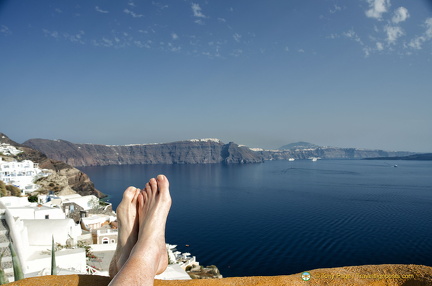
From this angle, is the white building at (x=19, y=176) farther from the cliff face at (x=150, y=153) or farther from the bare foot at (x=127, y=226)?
the cliff face at (x=150, y=153)

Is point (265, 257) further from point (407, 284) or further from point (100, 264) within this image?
point (407, 284)

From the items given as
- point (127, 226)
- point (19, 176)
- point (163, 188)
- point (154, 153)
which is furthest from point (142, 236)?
point (154, 153)

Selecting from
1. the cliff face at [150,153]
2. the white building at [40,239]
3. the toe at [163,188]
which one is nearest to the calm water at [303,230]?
the white building at [40,239]

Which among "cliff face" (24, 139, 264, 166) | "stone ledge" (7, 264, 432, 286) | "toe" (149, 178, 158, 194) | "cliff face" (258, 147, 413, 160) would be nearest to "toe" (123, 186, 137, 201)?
"toe" (149, 178, 158, 194)

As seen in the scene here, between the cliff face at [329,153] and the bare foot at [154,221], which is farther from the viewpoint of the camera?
the cliff face at [329,153]

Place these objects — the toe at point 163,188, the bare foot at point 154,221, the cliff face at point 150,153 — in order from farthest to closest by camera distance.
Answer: the cliff face at point 150,153
the toe at point 163,188
the bare foot at point 154,221

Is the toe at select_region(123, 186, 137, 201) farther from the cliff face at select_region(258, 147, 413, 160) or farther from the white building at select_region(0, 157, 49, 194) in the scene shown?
the cliff face at select_region(258, 147, 413, 160)
